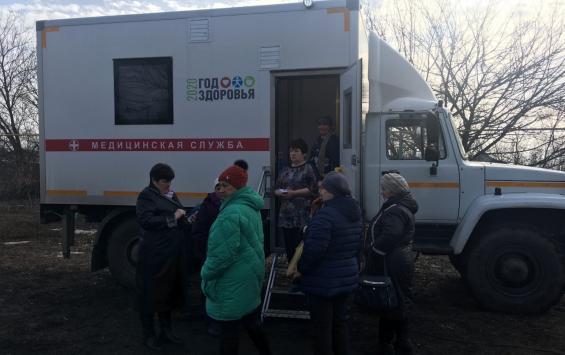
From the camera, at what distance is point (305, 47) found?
18.0 feet

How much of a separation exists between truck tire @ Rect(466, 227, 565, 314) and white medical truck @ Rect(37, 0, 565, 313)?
1cm

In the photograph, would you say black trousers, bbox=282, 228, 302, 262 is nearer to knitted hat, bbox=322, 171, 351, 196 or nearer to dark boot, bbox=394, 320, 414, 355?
dark boot, bbox=394, 320, 414, 355

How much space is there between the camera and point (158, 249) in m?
4.27

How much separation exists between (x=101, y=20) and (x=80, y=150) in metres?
1.64

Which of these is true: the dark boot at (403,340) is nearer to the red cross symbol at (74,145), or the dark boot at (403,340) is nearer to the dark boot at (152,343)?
the dark boot at (152,343)

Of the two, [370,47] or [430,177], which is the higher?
[370,47]

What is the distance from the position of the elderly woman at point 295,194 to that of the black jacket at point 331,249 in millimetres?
1529

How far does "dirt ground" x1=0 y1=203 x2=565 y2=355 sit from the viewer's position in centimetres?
455

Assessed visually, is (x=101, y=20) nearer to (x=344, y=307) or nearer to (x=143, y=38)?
(x=143, y=38)

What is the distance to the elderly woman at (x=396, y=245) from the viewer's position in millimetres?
3963

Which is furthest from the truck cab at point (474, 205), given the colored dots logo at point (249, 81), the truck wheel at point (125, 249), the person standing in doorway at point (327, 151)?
the truck wheel at point (125, 249)

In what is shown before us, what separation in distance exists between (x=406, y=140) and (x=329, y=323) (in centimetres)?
290

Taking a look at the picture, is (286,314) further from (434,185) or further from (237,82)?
(237,82)

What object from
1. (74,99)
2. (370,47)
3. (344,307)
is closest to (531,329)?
(344,307)
